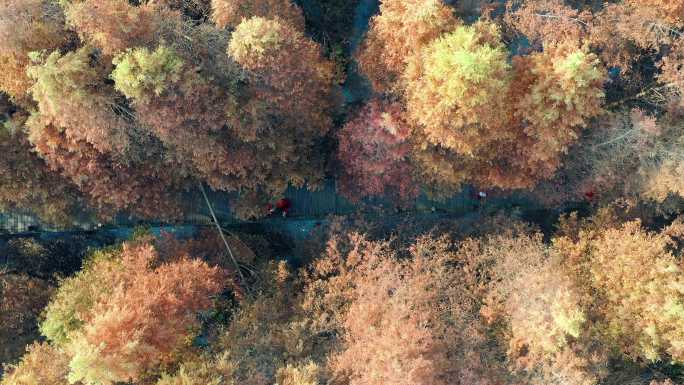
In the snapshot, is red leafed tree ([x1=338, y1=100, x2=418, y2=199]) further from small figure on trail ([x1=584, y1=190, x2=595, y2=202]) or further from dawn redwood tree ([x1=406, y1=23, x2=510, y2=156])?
small figure on trail ([x1=584, y1=190, x2=595, y2=202])

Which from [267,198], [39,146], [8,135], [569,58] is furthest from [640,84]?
[8,135]

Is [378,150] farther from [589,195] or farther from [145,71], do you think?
[589,195]

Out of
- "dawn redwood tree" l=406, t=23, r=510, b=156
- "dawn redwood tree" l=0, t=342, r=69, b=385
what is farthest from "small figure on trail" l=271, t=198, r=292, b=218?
"dawn redwood tree" l=0, t=342, r=69, b=385

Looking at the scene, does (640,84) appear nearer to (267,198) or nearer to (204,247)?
(267,198)

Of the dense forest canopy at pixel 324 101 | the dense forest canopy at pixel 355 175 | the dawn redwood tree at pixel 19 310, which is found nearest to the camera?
the dense forest canopy at pixel 324 101

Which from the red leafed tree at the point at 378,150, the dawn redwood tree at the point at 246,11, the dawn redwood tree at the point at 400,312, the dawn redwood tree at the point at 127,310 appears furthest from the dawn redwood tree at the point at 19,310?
the red leafed tree at the point at 378,150

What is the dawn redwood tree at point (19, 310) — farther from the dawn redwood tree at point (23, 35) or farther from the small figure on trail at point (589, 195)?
the small figure on trail at point (589, 195)
